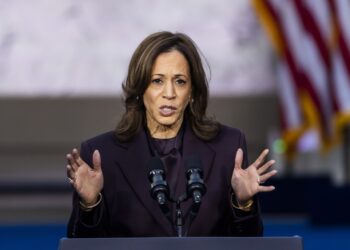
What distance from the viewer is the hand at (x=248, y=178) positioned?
10.6ft

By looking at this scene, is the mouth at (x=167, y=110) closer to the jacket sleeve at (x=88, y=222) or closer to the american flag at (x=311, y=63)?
the jacket sleeve at (x=88, y=222)

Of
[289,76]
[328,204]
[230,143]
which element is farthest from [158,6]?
[230,143]

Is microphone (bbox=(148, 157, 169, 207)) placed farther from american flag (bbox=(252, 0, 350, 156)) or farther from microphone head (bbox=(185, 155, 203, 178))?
american flag (bbox=(252, 0, 350, 156))

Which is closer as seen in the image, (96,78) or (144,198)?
(144,198)

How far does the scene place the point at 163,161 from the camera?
351 cm

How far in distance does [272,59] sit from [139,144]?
26.5 ft

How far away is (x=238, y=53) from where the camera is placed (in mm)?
11539

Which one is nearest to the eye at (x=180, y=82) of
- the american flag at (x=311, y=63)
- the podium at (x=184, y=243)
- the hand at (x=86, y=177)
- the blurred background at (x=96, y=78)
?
the hand at (x=86, y=177)

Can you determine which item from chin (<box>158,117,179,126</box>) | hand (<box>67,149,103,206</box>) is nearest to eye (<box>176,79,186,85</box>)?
chin (<box>158,117,179,126</box>)

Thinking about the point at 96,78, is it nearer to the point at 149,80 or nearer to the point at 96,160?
the point at 149,80

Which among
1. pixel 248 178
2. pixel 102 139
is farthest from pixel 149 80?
pixel 248 178

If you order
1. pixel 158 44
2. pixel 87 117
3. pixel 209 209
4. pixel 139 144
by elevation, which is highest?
pixel 87 117

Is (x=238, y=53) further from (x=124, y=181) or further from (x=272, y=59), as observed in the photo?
(x=124, y=181)

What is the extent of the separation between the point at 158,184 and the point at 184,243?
8.4 inches
